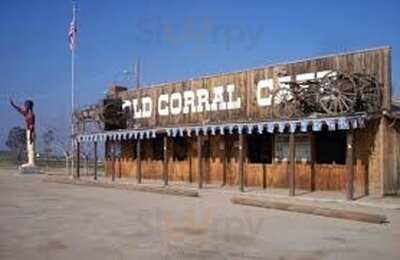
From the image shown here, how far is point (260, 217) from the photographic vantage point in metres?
16.3

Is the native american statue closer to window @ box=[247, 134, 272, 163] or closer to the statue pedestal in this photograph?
the statue pedestal

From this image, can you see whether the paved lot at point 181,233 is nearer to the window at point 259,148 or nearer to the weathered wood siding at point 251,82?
the weathered wood siding at point 251,82

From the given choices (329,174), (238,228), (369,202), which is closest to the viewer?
(238,228)

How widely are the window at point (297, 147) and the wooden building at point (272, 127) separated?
0.04m

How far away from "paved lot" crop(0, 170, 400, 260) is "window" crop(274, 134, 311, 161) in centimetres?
575

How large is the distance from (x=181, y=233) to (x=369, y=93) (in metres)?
11.1

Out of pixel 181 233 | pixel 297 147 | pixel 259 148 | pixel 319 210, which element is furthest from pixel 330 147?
pixel 181 233

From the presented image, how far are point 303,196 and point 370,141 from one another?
306cm

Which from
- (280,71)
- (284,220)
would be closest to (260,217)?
(284,220)

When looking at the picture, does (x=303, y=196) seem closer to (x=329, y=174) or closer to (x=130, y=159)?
(x=329, y=174)

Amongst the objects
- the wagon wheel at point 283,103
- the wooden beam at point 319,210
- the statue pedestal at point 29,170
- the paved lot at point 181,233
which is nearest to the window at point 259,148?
the wagon wheel at point 283,103

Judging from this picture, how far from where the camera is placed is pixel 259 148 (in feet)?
89.7

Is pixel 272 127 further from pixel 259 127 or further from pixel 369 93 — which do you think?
pixel 369 93

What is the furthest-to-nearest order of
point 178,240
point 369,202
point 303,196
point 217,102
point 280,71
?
point 217,102
point 280,71
point 303,196
point 369,202
point 178,240
